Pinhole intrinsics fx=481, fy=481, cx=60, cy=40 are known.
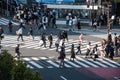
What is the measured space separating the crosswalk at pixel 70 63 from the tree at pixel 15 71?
1571 cm

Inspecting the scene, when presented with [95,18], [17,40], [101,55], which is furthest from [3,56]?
[95,18]

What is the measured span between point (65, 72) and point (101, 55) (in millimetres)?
6172

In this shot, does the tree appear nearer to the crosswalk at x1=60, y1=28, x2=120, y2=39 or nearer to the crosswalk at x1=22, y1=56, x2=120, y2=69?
the crosswalk at x1=22, y1=56, x2=120, y2=69

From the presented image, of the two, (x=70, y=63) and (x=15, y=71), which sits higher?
(x=15, y=71)

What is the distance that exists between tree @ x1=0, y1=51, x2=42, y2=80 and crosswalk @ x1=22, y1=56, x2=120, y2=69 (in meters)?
15.7

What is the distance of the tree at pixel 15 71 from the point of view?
14.4 meters

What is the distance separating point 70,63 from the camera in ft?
110

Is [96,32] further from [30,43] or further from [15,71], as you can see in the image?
[15,71]

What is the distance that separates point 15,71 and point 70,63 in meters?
19.1

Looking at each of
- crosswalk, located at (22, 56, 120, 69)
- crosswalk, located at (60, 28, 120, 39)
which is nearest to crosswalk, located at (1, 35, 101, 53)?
crosswalk, located at (22, 56, 120, 69)

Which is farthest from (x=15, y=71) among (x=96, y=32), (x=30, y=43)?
(x=96, y=32)

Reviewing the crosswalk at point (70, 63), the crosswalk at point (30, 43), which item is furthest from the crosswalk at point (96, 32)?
the crosswalk at point (70, 63)

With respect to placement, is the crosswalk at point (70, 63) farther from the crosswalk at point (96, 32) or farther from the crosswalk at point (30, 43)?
the crosswalk at point (96, 32)

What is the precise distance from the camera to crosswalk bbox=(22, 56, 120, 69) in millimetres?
32594
